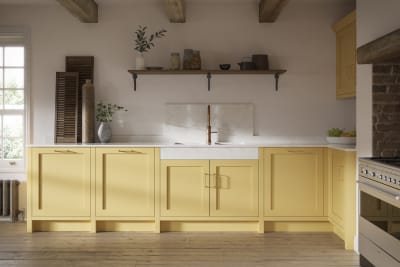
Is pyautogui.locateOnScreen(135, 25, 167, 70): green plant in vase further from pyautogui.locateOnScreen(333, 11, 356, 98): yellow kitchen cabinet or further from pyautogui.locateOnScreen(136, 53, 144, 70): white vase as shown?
pyautogui.locateOnScreen(333, 11, 356, 98): yellow kitchen cabinet

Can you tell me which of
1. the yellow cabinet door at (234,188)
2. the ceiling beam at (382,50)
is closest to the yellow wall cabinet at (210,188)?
the yellow cabinet door at (234,188)

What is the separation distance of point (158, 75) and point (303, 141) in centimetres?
181

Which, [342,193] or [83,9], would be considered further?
[83,9]

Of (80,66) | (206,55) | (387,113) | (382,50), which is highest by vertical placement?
(206,55)

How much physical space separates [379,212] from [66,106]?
135 inches

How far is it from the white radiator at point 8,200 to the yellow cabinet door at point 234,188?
7.35 ft

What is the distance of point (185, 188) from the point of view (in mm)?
4223

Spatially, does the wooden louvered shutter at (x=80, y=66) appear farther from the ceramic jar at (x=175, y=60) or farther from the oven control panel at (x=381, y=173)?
the oven control panel at (x=381, y=173)

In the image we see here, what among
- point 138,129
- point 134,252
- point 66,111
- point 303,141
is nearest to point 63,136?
point 66,111

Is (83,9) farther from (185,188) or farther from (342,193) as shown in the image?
(342,193)

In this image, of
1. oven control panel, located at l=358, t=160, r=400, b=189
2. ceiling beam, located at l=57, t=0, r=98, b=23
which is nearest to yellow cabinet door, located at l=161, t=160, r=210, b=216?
oven control panel, located at l=358, t=160, r=400, b=189

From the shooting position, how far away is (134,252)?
364 cm

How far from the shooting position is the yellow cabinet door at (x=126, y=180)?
166 inches

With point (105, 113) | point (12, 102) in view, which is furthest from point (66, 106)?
point (12, 102)
